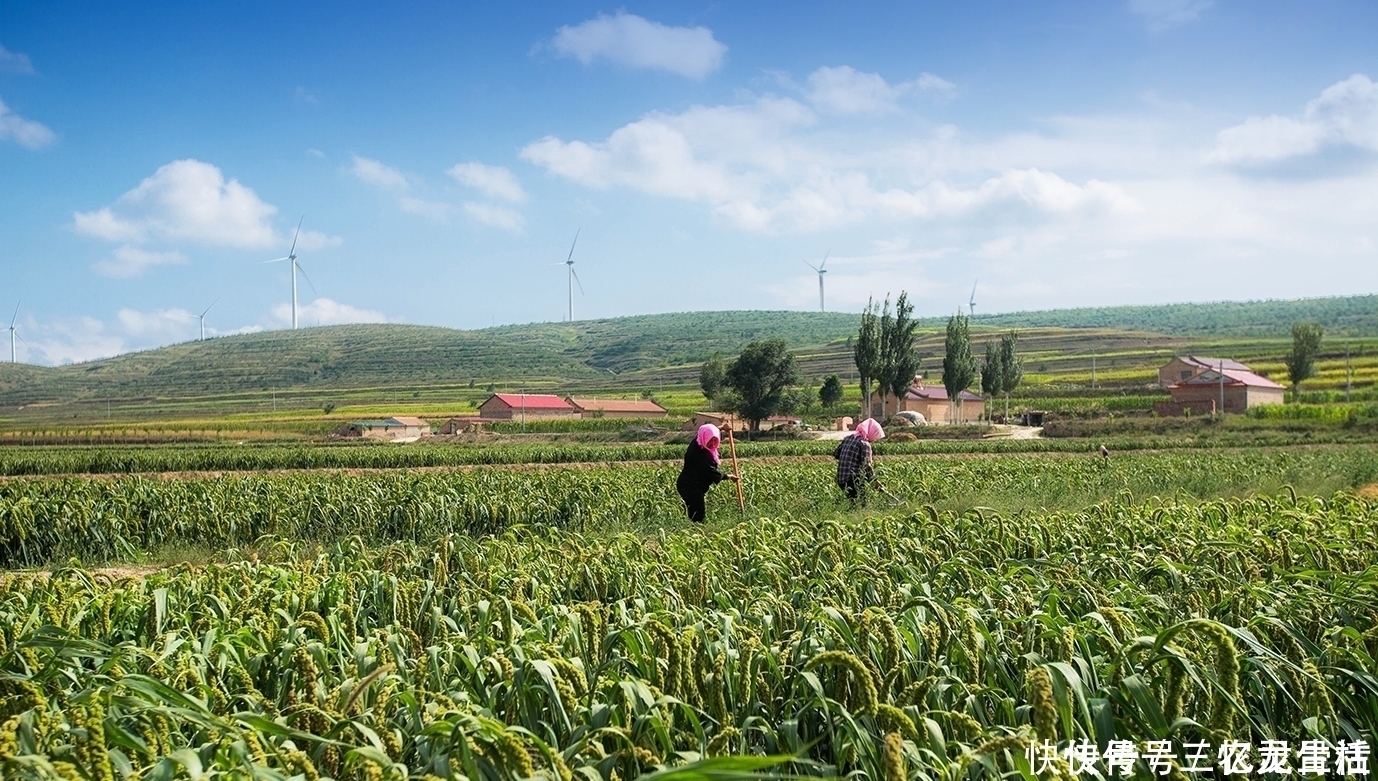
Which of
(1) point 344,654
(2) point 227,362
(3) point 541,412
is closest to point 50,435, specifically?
(3) point 541,412

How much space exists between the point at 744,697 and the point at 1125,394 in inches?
3408

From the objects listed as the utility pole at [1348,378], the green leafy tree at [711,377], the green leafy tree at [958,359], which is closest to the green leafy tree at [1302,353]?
the utility pole at [1348,378]

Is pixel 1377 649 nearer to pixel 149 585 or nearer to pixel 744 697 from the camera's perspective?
pixel 744 697

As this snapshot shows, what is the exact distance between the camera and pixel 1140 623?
14.6 ft

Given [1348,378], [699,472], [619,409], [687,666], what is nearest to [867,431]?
[699,472]

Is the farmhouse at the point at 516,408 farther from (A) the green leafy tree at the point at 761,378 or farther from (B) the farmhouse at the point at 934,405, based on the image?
(B) the farmhouse at the point at 934,405

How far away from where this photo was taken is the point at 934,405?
8694cm

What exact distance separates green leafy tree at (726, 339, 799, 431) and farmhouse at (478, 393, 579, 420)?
2984 cm

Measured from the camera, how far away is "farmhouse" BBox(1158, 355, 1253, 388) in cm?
8212

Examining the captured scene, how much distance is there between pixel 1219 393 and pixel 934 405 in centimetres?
2319

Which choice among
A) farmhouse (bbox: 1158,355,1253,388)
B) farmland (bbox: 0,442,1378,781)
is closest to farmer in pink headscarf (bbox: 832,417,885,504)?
farmland (bbox: 0,442,1378,781)

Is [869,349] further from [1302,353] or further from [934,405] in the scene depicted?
[1302,353]

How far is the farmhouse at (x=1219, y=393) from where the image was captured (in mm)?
66875

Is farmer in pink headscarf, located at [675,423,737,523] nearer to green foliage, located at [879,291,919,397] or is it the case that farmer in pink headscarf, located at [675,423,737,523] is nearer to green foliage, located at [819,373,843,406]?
green foliage, located at [879,291,919,397]
